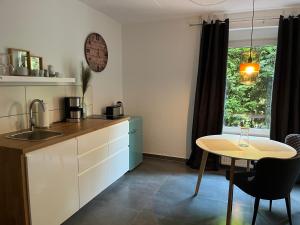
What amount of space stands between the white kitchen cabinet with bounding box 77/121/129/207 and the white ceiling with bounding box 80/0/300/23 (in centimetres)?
158

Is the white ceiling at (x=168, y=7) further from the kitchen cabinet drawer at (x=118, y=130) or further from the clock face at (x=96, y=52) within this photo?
the kitchen cabinet drawer at (x=118, y=130)

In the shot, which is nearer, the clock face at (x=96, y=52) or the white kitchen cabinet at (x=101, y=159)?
the white kitchen cabinet at (x=101, y=159)

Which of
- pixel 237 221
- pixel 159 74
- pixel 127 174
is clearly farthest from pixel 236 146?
pixel 159 74

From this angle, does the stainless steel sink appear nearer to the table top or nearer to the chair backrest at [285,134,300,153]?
the table top

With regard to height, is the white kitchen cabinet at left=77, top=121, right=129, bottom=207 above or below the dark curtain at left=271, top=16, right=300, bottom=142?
below

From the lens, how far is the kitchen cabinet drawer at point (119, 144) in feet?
9.25

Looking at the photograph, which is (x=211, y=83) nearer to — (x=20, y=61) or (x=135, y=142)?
(x=135, y=142)

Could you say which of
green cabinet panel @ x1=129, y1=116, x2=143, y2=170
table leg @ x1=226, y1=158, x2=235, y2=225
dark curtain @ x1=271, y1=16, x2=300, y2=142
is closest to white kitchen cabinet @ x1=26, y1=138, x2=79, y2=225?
green cabinet panel @ x1=129, y1=116, x2=143, y2=170

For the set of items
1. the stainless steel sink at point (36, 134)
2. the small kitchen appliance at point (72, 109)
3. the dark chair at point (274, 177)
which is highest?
the small kitchen appliance at point (72, 109)

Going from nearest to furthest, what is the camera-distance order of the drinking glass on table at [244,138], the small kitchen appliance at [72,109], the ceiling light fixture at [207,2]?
the drinking glass on table at [244,138], the small kitchen appliance at [72,109], the ceiling light fixture at [207,2]

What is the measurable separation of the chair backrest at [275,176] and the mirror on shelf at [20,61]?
7.31ft

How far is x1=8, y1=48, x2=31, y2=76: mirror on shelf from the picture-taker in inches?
→ 82.7

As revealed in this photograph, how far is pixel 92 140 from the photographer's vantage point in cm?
242

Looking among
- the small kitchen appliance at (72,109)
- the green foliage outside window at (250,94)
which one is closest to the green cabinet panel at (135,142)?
the small kitchen appliance at (72,109)
